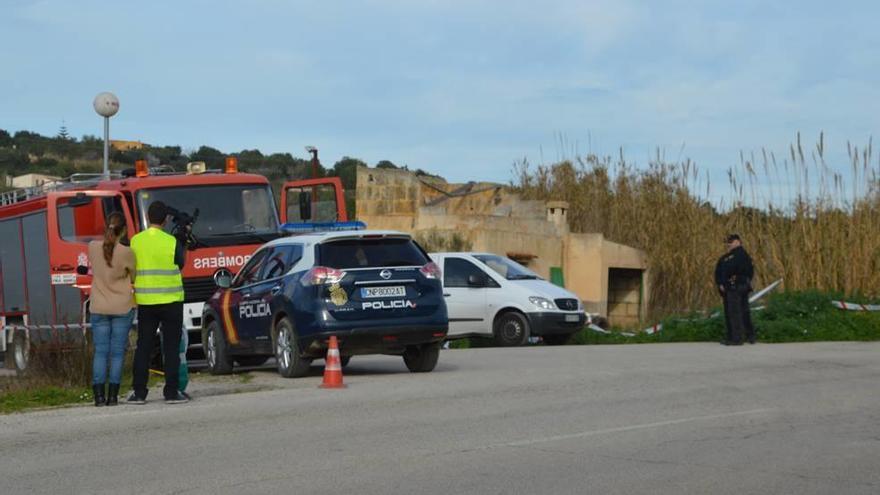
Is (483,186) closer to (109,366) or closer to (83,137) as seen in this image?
(109,366)

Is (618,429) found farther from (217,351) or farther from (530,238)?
(530,238)

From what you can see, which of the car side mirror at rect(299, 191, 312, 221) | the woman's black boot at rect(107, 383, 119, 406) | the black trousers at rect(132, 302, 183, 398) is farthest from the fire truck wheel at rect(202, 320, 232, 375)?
the woman's black boot at rect(107, 383, 119, 406)

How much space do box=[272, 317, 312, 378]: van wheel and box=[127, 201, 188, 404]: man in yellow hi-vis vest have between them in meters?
2.67

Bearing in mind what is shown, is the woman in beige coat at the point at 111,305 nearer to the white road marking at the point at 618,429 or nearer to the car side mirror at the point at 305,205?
the white road marking at the point at 618,429

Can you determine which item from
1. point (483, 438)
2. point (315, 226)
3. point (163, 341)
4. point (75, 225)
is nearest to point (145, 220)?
point (75, 225)

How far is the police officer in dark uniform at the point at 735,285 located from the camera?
2177cm

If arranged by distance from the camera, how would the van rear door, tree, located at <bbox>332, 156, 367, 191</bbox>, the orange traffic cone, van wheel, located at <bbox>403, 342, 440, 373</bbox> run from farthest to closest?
tree, located at <bbox>332, 156, 367, 191</bbox> → the van rear door → van wheel, located at <bbox>403, 342, 440, 373</bbox> → the orange traffic cone

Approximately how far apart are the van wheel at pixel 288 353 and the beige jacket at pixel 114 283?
10.3ft

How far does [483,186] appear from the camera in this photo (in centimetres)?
4462

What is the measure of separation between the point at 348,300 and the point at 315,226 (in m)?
4.24

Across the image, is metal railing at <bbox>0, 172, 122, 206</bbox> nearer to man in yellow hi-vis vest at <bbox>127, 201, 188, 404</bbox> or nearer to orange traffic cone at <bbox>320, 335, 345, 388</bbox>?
orange traffic cone at <bbox>320, 335, 345, 388</bbox>

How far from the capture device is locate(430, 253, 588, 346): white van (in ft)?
77.6

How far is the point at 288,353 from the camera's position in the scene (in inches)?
631

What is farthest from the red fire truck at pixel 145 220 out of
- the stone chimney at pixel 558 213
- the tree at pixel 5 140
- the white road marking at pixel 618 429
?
the tree at pixel 5 140
